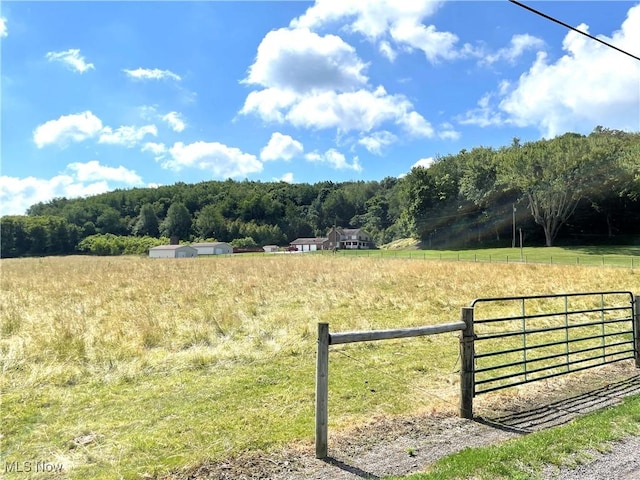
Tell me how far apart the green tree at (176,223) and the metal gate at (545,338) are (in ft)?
472

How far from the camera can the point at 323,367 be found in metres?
4.28

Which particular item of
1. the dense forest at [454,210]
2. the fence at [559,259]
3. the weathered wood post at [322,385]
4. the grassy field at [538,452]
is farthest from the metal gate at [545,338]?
the dense forest at [454,210]

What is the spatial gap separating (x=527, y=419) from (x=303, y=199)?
17777cm

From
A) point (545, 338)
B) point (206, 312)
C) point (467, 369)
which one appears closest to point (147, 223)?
point (206, 312)

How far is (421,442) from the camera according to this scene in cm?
449

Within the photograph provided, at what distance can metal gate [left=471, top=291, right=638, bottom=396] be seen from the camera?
6.28 metres

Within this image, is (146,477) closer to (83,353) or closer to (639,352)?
(83,353)

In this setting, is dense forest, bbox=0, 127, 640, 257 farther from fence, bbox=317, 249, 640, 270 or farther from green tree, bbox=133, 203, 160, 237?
fence, bbox=317, 249, 640, 270

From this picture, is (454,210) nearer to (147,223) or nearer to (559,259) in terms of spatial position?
(559,259)

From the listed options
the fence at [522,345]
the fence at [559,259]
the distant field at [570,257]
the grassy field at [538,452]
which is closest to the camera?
the grassy field at [538,452]

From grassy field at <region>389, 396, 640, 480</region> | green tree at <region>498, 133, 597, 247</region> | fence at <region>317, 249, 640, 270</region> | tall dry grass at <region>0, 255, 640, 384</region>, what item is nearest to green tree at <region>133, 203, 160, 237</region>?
fence at <region>317, 249, 640, 270</region>

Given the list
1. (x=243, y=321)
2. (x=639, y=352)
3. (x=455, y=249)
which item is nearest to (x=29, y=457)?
(x=243, y=321)

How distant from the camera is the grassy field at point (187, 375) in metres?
4.69

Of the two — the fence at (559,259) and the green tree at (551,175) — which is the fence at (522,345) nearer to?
the fence at (559,259)
